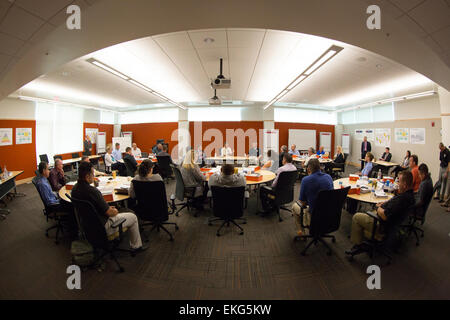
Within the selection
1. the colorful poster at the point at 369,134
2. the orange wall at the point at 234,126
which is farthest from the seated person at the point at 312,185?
the colorful poster at the point at 369,134

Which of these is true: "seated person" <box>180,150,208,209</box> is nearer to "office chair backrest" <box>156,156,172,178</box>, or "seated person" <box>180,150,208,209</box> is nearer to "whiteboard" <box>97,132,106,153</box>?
"office chair backrest" <box>156,156,172,178</box>

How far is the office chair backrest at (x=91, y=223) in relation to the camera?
202 cm

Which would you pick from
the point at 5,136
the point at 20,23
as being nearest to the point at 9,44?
the point at 20,23

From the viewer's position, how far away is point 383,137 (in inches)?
343

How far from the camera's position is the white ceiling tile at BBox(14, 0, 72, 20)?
5.16 ft

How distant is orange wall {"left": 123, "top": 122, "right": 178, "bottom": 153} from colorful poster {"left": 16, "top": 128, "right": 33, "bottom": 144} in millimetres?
4802

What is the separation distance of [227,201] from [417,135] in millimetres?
9065

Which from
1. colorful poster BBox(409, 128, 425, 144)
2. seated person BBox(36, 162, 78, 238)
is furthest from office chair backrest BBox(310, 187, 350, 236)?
colorful poster BBox(409, 128, 425, 144)

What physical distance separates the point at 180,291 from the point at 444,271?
3.45 meters

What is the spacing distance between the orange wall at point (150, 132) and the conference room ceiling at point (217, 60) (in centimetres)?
338

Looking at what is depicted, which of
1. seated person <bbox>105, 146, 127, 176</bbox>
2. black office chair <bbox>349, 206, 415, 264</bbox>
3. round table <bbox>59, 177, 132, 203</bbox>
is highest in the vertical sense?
seated person <bbox>105, 146, 127, 176</bbox>

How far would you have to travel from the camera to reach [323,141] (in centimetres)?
1122
